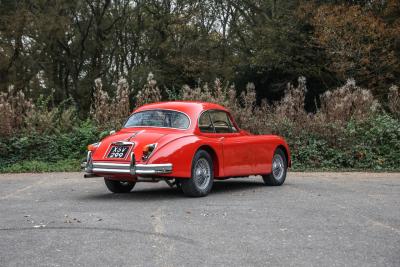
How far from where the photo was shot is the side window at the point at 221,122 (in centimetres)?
1172

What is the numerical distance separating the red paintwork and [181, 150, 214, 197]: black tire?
14 cm

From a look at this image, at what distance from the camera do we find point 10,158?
58.0ft

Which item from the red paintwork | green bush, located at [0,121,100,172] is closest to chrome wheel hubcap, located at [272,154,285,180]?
the red paintwork

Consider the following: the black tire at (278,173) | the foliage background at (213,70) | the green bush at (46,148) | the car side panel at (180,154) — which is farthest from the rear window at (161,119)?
the green bush at (46,148)

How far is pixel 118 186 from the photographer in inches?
464

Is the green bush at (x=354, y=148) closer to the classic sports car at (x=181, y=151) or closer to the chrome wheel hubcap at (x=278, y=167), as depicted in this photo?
the chrome wheel hubcap at (x=278, y=167)

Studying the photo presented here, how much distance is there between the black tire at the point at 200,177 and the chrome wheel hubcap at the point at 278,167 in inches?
87.8

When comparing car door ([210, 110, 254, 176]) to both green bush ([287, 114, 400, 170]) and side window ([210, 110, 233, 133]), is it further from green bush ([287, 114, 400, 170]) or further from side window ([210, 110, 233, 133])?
green bush ([287, 114, 400, 170])

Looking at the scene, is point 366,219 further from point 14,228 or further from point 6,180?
point 6,180

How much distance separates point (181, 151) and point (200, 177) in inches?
29.2

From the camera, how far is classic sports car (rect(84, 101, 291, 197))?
10.1m

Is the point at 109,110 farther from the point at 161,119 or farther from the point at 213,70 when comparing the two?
the point at 213,70

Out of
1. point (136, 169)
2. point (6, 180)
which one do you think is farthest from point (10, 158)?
point (136, 169)

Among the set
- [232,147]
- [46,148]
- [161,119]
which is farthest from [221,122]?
[46,148]
